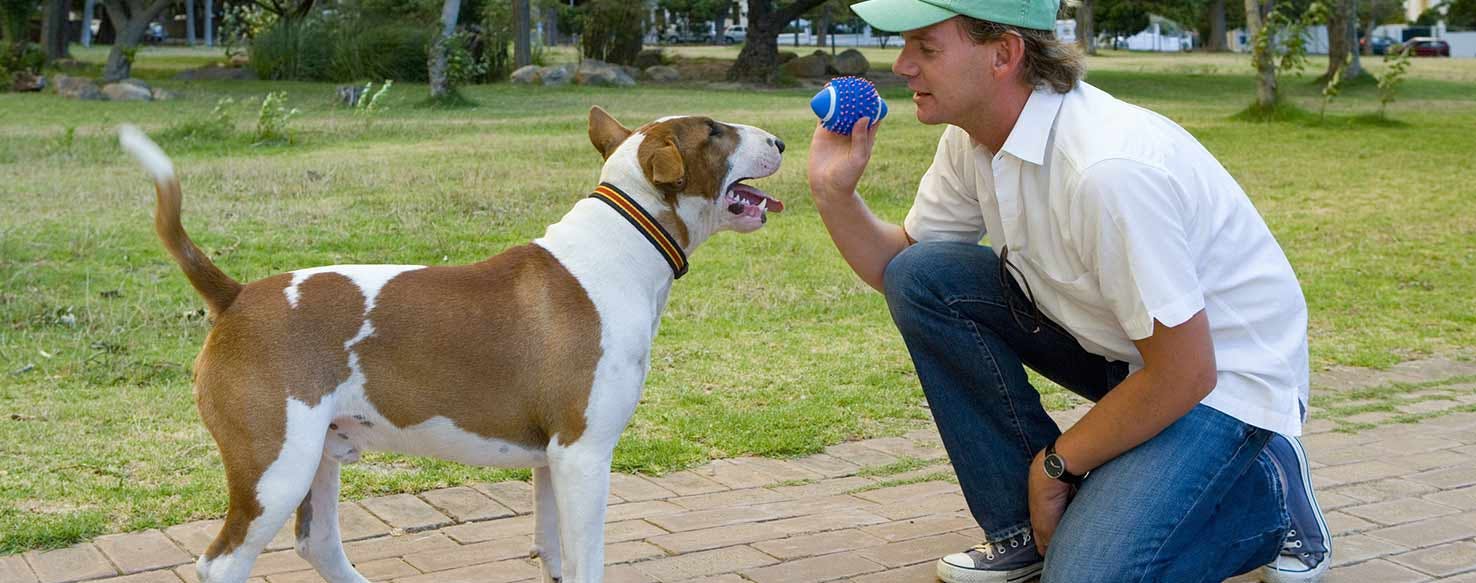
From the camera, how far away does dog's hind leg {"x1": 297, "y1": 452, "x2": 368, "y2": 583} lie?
3789mm

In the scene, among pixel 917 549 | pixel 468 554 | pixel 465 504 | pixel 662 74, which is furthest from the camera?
pixel 662 74

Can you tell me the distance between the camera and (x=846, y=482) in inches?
201

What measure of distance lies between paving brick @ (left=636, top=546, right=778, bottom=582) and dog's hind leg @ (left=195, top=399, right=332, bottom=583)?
1.13 metres

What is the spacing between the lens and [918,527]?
4590 mm

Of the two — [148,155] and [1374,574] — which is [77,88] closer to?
[148,155]

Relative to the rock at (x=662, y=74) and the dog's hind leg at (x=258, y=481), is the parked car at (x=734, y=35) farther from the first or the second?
the dog's hind leg at (x=258, y=481)

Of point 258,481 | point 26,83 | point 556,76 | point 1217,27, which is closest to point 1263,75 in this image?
point 556,76

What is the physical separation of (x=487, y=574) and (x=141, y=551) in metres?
1.01

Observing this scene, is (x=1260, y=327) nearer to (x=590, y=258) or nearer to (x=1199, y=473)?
(x=1199, y=473)

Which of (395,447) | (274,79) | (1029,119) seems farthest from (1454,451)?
(274,79)

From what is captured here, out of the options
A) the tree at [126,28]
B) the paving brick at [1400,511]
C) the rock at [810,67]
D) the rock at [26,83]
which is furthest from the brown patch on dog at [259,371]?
the rock at [810,67]

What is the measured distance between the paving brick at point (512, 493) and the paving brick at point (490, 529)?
0.10m

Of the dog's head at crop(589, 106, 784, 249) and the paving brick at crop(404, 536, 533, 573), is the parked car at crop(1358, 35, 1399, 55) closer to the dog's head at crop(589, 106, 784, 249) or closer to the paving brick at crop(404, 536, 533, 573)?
the dog's head at crop(589, 106, 784, 249)

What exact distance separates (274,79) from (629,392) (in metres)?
29.1
